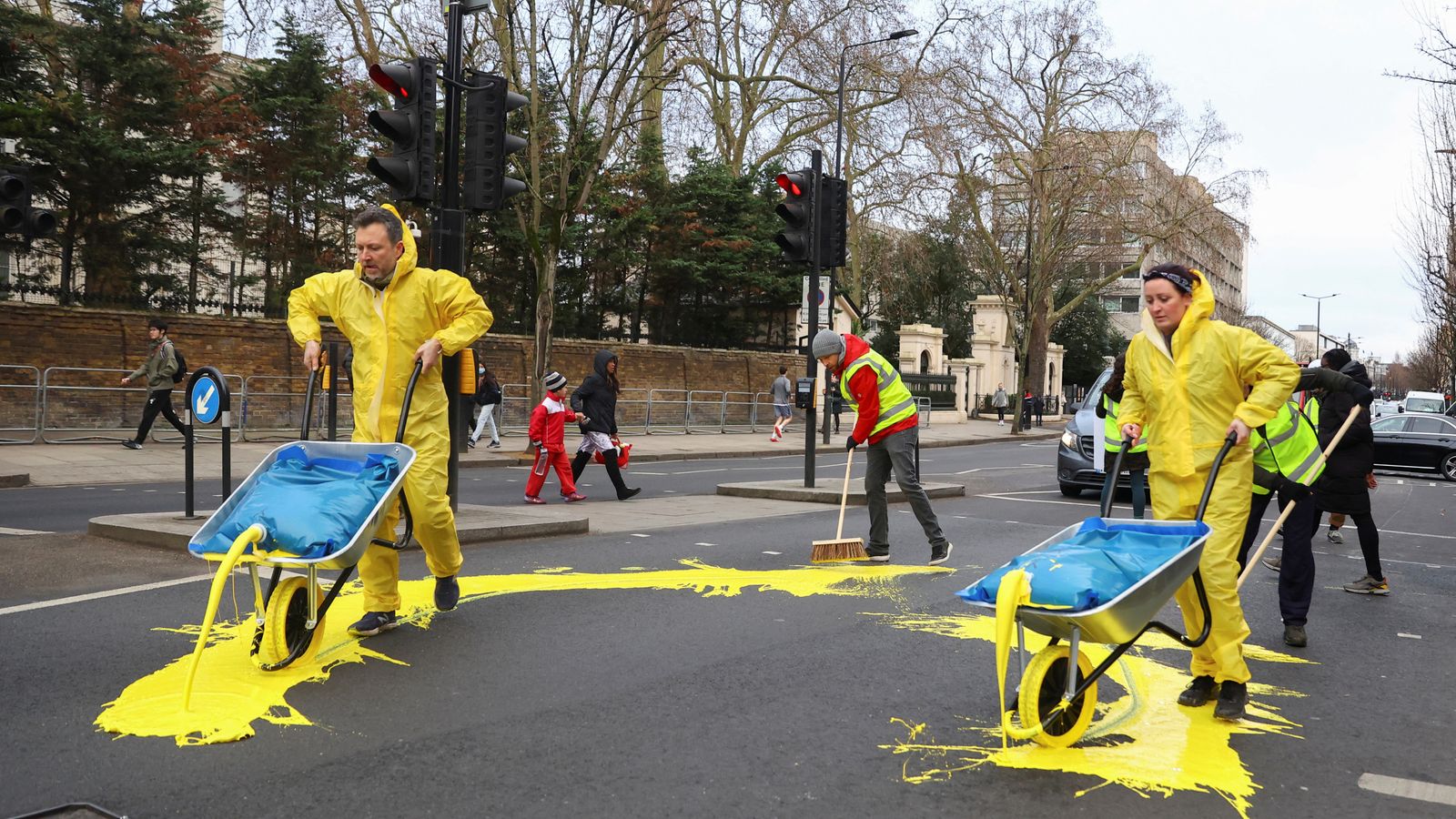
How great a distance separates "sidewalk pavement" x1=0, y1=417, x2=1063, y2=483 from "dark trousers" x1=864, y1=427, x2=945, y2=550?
8140 mm

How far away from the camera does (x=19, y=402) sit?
1797 cm

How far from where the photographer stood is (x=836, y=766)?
3.98m

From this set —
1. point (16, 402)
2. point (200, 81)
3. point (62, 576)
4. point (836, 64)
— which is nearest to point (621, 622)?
point (62, 576)

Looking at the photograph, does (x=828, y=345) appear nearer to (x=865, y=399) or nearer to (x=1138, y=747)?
(x=865, y=399)

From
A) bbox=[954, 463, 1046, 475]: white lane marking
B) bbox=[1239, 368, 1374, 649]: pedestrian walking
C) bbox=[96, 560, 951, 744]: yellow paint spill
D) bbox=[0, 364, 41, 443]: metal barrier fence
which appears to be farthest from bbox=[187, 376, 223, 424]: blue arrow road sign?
bbox=[954, 463, 1046, 475]: white lane marking

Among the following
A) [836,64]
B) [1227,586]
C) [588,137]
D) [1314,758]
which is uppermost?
[836,64]

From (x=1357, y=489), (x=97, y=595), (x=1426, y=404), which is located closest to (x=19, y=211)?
(x=97, y=595)

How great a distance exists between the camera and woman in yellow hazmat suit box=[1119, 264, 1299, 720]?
468 centimetres

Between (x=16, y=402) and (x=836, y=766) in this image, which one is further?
(x=16, y=402)

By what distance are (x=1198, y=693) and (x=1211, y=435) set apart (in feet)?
3.56

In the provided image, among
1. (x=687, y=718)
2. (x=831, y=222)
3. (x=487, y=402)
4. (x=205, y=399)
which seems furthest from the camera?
(x=487, y=402)

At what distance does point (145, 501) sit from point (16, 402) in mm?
8313

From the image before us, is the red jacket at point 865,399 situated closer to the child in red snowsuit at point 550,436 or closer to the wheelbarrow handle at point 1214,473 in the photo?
the wheelbarrow handle at point 1214,473

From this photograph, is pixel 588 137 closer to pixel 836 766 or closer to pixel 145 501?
pixel 145 501
